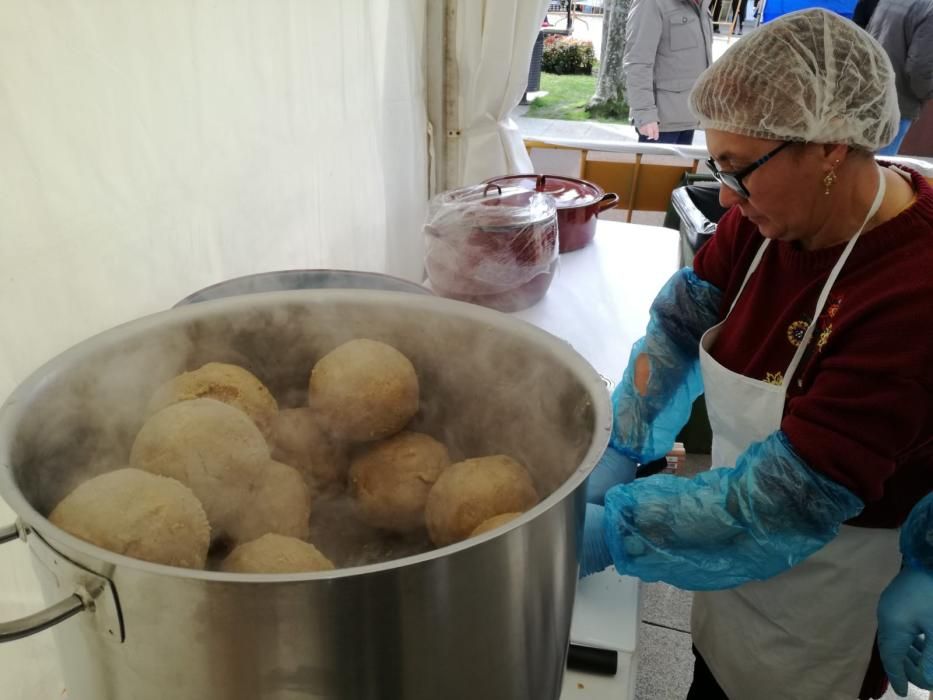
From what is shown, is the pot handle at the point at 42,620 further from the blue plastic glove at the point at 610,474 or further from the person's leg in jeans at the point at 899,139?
the person's leg in jeans at the point at 899,139

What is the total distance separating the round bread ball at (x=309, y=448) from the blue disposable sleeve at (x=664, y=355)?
0.64 m

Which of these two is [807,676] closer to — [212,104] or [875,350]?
[875,350]

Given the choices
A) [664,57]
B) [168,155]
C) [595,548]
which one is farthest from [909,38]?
[168,155]

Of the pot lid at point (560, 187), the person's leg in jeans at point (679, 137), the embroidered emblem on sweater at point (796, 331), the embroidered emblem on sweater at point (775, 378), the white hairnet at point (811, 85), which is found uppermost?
the white hairnet at point (811, 85)

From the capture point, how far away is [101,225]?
0.80m

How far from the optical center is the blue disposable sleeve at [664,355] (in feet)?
4.07

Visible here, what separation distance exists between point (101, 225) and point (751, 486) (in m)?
0.85

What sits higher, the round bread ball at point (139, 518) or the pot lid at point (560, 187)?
the round bread ball at point (139, 518)

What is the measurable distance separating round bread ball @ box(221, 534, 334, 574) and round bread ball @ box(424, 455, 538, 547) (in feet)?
0.42

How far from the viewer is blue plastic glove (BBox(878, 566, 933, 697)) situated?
95 centimetres

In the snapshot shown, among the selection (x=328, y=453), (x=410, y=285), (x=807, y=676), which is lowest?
(x=807, y=676)

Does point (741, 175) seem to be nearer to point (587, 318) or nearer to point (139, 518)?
point (587, 318)

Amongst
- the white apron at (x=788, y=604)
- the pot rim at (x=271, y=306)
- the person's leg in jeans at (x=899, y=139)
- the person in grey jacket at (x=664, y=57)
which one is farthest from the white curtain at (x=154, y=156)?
the person's leg in jeans at (x=899, y=139)

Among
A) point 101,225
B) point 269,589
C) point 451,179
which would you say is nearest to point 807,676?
point 269,589
